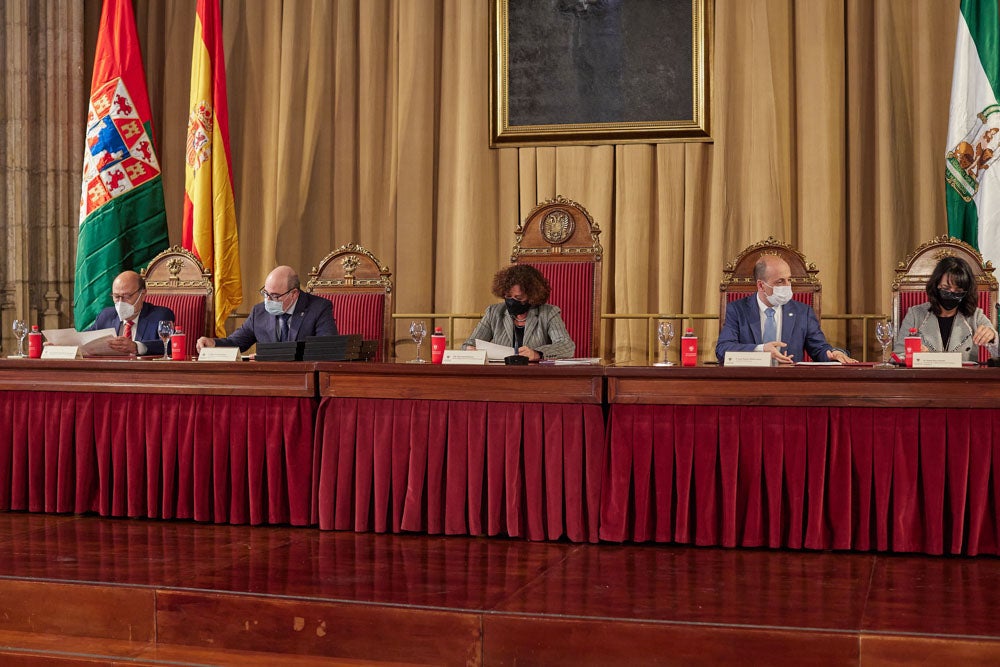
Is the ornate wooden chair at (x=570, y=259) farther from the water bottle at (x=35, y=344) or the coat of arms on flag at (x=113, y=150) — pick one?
the coat of arms on flag at (x=113, y=150)

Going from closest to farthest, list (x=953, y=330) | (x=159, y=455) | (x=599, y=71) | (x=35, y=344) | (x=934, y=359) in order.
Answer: (x=934, y=359) → (x=159, y=455) → (x=953, y=330) → (x=35, y=344) → (x=599, y=71)

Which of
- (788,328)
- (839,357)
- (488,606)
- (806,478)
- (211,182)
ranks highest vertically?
(211,182)

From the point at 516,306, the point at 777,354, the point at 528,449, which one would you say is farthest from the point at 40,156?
the point at 777,354

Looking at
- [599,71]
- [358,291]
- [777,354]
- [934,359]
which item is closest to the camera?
[934,359]

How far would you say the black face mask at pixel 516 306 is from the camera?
4.23 metres

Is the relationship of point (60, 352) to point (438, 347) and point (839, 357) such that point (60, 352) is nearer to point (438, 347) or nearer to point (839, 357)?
point (438, 347)

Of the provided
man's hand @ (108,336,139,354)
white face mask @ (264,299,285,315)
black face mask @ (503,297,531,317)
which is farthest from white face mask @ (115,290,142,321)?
black face mask @ (503,297,531,317)

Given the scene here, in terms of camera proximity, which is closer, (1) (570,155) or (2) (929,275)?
(2) (929,275)

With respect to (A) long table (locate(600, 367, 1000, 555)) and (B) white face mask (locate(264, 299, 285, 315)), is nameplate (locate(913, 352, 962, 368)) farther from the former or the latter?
(B) white face mask (locate(264, 299, 285, 315))

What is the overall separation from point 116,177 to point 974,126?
14.9ft

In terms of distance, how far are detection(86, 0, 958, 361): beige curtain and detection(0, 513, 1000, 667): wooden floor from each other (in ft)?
9.77

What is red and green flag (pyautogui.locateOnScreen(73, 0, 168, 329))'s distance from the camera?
19.0 feet

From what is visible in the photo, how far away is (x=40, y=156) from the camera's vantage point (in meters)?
6.32

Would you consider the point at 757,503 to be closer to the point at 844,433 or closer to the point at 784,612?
the point at 844,433
